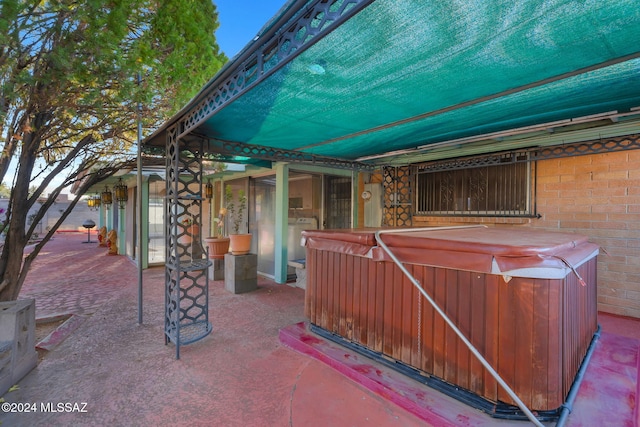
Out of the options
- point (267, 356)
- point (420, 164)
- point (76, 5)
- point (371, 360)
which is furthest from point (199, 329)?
point (420, 164)

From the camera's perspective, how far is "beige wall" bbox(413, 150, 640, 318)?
3641 millimetres

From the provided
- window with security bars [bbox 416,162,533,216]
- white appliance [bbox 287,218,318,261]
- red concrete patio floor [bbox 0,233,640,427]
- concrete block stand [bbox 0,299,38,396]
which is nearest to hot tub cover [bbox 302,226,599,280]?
red concrete patio floor [bbox 0,233,640,427]

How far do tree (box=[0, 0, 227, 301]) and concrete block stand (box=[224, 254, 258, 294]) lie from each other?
8.16ft

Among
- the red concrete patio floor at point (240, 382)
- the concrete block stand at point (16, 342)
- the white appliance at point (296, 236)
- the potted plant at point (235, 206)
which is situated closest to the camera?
the red concrete patio floor at point (240, 382)

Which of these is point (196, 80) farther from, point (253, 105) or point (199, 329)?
point (199, 329)

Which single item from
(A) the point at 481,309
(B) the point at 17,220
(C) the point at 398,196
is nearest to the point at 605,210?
(C) the point at 398,196

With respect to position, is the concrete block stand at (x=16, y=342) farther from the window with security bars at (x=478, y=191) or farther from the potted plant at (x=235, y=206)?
the window with security bars at (x=478, y=191)

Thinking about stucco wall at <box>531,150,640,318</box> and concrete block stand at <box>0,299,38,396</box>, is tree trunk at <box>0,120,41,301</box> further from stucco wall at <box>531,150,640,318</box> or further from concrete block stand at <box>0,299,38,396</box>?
stucco wall at <box>531,150,640,318</box>

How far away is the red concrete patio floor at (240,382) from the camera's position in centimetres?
205

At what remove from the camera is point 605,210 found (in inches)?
149

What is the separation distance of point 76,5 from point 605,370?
564 centimetres

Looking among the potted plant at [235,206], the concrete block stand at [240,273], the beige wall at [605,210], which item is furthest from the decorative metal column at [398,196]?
the potted plant at [235,206]

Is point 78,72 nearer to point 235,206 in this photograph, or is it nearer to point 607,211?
point 235,206

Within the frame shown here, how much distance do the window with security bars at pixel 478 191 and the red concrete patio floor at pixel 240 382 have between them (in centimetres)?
191
